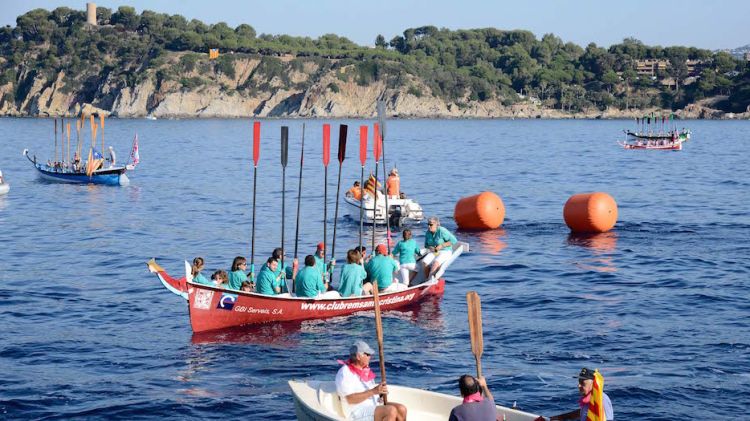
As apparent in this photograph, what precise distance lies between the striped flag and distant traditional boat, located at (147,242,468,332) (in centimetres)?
1071

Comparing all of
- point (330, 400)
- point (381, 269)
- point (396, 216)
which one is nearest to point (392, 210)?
point (396, 216)

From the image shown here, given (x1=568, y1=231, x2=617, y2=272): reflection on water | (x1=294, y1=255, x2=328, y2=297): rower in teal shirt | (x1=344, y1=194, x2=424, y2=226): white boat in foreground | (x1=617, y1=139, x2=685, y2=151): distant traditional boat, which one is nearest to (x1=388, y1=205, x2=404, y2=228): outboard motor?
(x1=344, y1=194, x2=424, y2=226): white boat in foreground

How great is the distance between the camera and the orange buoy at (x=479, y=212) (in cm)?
3809

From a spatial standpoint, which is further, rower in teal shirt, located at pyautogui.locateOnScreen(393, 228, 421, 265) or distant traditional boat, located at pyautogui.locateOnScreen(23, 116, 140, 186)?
distant traditional boat, located at pyautogui.locateOnScreen(23, 116, 140, 186)

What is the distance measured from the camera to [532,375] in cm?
1925

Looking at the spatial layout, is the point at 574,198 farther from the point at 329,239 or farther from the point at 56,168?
the point at 56,168

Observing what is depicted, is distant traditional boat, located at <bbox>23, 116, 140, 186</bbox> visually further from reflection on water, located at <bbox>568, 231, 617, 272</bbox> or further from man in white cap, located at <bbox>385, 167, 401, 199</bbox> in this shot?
reflection on water, located at <bbox>568, 231, 617, 272</bbox>

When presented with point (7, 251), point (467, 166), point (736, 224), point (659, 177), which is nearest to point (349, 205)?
point (7, 251)

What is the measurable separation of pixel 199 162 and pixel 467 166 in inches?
906

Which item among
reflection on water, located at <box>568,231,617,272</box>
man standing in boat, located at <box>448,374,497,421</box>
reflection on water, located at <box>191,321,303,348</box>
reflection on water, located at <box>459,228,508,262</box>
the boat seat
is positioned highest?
man standing in boat, located at <box>448,374,497,421</box>

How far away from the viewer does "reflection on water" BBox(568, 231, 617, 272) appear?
3138 cm

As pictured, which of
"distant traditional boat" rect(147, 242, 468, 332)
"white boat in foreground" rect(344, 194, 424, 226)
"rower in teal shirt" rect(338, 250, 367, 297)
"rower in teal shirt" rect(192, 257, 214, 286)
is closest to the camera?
"distant traditional boat" rect(147, 242, 468, 332)

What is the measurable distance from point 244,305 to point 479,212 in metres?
17.4

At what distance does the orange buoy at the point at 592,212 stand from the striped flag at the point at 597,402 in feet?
81.3
